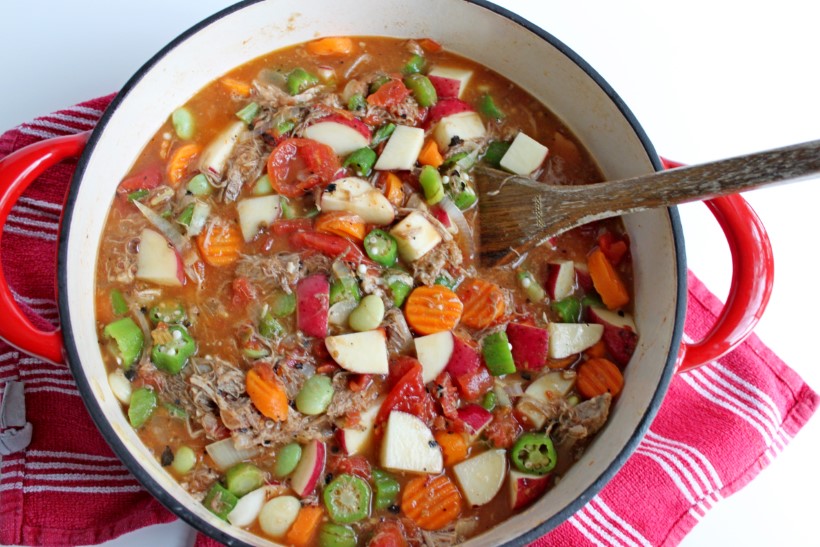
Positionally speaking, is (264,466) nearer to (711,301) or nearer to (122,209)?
(122,209)

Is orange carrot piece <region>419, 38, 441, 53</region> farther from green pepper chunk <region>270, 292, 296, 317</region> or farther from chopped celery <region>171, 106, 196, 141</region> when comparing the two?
green pepper chunk <region>270, 292, 296, 317</region>

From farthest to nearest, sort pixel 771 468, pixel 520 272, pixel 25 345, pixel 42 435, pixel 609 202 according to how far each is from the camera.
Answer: pixel 771 468 → pixel 520 272 → pixel 42 435 → pixel 609 202 → pixel 25 345

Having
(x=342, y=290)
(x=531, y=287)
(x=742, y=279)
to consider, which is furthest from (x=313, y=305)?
(x=742, y=279)

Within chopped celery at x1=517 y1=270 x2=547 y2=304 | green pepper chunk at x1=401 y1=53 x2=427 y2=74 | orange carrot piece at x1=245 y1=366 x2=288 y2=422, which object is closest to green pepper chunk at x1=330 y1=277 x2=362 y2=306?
orange carrot piece at x1=245 y1=366 x2=288 y2=422

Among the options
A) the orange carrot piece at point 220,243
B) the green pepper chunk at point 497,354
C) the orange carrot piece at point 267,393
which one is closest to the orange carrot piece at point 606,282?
the green pepper chunk at point 497,354

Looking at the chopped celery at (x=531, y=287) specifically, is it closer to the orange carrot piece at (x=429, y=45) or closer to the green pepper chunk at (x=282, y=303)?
the green pepper chunk at (x=282, y=303)

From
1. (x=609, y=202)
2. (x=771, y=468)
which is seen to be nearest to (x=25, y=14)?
(x=609, y=202)
